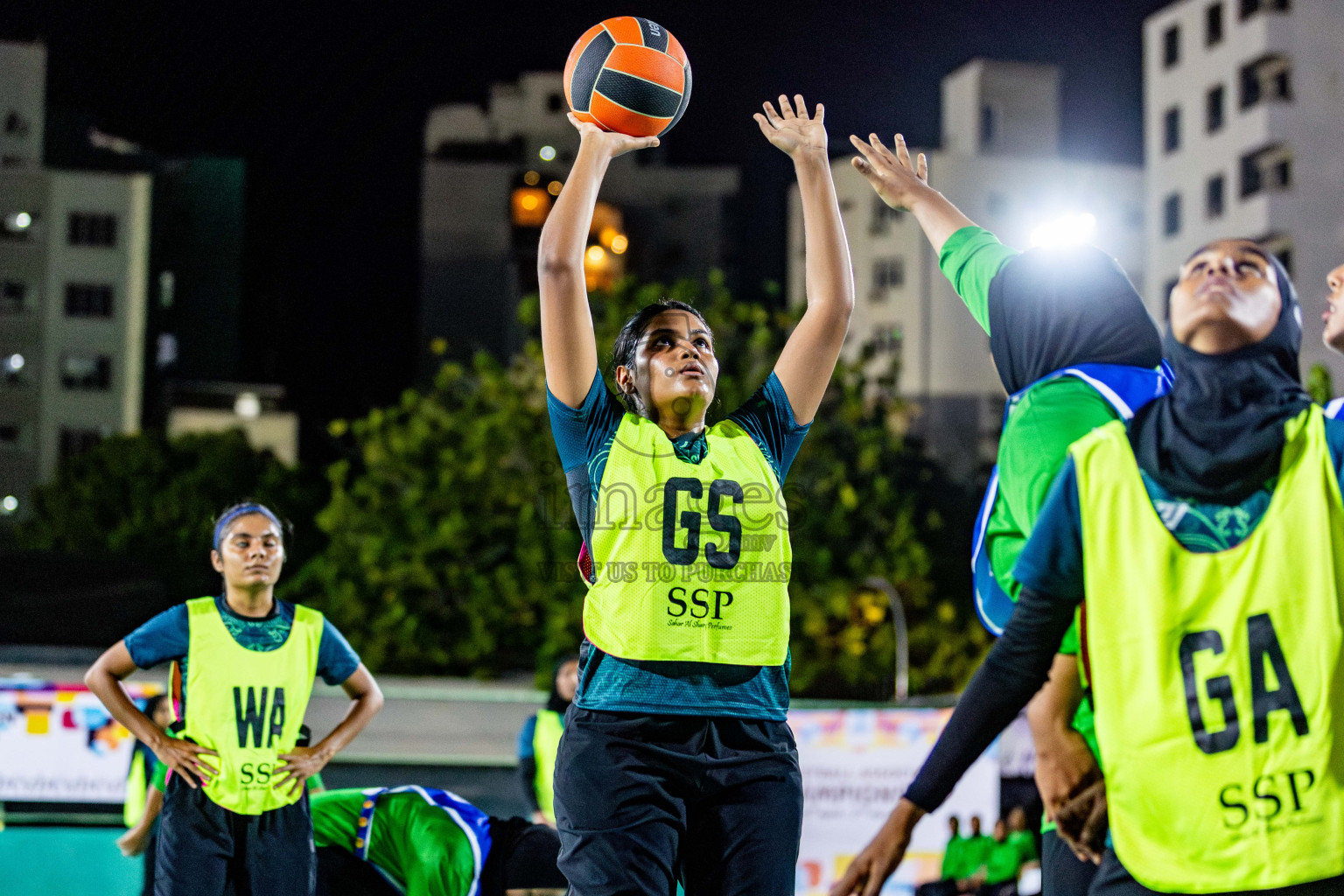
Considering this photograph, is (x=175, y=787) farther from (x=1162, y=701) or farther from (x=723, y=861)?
(x=1162, y=701)

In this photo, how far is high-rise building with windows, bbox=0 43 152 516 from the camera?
4259cm

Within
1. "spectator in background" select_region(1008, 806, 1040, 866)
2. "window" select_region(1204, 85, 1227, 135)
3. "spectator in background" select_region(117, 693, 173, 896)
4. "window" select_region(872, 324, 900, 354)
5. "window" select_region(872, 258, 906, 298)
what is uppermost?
"window" select_region(1204, 85, 1227, 135)

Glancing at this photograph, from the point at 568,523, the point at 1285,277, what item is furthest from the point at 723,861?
the point at 568,523

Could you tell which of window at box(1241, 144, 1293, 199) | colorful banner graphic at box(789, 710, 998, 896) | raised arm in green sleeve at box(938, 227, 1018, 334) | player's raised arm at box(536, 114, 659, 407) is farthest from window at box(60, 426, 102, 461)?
raised arm in green sleeve at box(938, 227, 1018, 334)

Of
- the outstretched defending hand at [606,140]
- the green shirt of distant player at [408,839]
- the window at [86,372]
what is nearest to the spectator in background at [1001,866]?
the green shirt of distant player at [408,839]

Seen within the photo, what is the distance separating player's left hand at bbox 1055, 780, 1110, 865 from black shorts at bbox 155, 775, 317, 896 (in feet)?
11.1

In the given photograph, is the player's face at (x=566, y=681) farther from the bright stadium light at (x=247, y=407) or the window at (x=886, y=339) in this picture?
the bright stadium light at (x=247, y=407)

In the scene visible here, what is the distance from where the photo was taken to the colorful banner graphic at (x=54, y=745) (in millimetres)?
10141

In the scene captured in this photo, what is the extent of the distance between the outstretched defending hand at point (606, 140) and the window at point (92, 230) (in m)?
45.9

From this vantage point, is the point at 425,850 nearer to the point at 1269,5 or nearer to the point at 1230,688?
the point at 1230,688

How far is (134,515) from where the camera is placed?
37.8m

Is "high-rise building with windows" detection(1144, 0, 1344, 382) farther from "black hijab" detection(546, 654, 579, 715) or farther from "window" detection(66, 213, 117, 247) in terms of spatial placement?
"window" detection(66, 213, 117, 247)

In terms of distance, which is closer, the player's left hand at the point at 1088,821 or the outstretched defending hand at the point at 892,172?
the player's left hand at the point at 1088,821

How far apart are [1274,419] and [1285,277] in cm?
26
